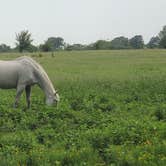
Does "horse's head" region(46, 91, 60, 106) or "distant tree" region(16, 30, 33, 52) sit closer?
"horse's head" region(46, 91, 60, 106)

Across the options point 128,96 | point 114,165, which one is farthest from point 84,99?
point 114,165

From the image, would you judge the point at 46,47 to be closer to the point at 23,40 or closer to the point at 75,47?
the point at 23,40

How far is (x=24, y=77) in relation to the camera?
13711mm

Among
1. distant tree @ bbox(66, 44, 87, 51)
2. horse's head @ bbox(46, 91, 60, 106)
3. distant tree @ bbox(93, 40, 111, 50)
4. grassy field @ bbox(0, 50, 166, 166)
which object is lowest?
grassy field @ bbox(0, 50, 166, 166)

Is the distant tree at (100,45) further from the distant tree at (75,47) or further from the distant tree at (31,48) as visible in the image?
the distant tree at (31,48)

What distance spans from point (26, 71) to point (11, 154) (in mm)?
5963

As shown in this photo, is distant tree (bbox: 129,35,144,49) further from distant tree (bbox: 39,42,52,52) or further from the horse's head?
the horse's head

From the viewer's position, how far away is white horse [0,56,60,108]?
13703 mm

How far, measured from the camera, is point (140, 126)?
939 centimetres

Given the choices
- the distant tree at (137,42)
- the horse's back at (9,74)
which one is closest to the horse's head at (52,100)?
the horse's back at (9,74)

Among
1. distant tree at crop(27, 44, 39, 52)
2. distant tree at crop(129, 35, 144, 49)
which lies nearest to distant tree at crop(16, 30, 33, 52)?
distant tree at crop(27, 44, 39, 52)

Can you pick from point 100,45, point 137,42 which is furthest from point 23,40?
point 137,42

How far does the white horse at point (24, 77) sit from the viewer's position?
13.7 metres

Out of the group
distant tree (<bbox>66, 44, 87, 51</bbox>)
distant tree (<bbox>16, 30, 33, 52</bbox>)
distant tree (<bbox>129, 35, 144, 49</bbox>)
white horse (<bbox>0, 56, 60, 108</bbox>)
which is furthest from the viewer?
distant tree (<bbox>129, 35, 144, 49</bbox>)
